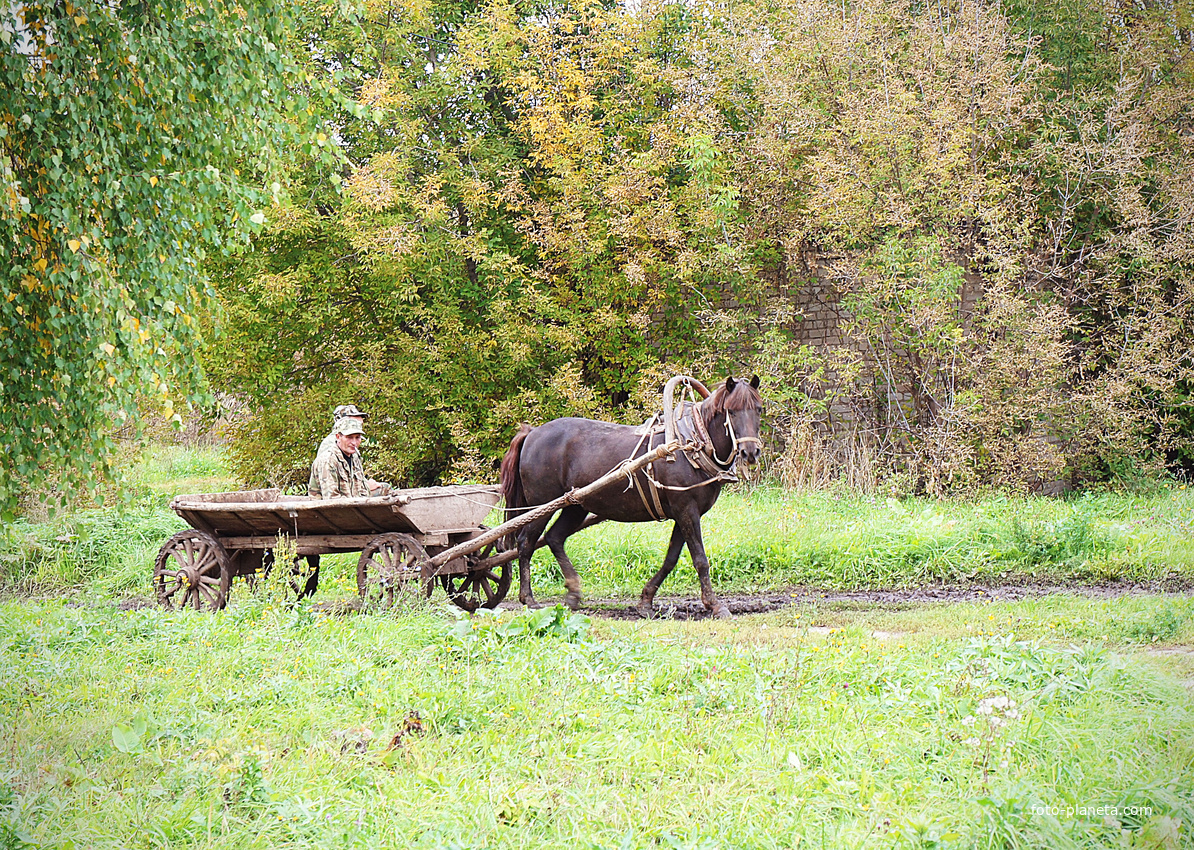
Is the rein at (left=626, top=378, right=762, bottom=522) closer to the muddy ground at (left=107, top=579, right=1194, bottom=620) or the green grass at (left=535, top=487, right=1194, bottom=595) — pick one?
the muddy ground at (left=107, top=579, right=1194, bottom=620)

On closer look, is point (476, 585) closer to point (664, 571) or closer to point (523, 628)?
point (664, 571)

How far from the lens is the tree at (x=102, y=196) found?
13.4ft

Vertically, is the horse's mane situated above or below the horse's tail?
above

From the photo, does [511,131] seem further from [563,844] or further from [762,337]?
[563,844]

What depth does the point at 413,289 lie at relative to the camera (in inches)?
585

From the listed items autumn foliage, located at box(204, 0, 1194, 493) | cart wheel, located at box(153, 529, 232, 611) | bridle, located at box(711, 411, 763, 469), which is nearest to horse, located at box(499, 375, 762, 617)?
bridle, located at box(711, 411, 763, 469)

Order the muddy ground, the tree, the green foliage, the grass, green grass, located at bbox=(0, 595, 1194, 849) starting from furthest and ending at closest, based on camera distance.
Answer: the grass → the muddy ground → the green foliage → the tree → green grass, located at bbox=(0, 595, 1194, 849)

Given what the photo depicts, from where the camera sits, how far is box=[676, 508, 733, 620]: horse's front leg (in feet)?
26.4

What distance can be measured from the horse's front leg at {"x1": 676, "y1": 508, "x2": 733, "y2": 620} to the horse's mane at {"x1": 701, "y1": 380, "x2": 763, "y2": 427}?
870 millimetres

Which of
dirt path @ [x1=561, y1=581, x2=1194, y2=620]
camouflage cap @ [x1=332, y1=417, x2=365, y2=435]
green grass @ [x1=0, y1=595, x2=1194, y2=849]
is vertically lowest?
dirt path @ [x1=561, y1=581, x2=1194, y2=620]

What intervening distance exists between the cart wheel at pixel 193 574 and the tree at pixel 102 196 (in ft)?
11.0

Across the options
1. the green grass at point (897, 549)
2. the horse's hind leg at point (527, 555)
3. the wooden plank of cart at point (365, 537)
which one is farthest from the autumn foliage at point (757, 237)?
the wooden plank of cart at point (365, 537)

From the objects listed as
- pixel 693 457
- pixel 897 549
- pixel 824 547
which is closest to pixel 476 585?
pixel 693 457

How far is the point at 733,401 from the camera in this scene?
26.3 feet
